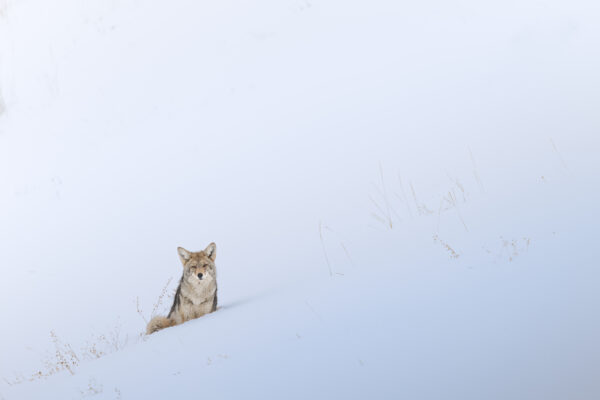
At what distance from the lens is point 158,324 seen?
5.52 meters

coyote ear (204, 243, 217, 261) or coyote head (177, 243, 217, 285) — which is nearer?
coyote head (177, 243, 217, 285)

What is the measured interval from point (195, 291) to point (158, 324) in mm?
501

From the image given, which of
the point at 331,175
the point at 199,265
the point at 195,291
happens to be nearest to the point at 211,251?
the point at 199,265

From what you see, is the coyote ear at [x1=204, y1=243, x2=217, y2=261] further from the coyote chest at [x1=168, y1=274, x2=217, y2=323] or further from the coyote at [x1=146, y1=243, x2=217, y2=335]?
the coyote chest at [x1=168, y1=274, x2=217, y2=323]

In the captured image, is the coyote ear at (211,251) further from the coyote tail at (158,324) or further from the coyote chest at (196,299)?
the coyote tail at (158,324)

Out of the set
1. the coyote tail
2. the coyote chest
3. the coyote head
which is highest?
the coyote head

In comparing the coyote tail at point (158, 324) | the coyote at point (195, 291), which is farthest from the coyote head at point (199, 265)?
the coyote tail at point (158, 324)

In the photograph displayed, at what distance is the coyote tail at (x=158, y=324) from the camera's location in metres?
5.49

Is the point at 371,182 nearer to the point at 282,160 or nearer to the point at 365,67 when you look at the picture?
the point at 282,160

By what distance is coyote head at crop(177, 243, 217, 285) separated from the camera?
5.43 meters

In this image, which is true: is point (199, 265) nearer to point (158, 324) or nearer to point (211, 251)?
point (211, 251)

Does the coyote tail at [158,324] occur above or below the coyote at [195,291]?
below

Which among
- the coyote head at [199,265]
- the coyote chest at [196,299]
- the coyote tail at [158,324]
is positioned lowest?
the coyote tail at [158,324]

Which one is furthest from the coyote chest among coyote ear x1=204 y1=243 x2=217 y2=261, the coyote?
coyote ear x1=204 y1=243 x2=217 y2=261
